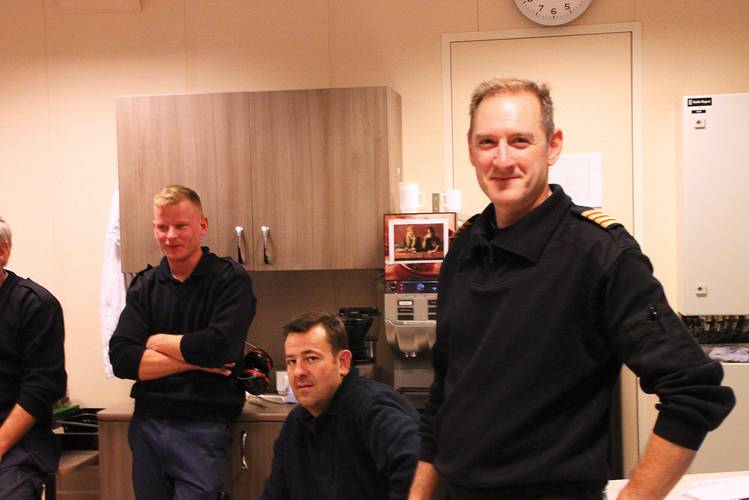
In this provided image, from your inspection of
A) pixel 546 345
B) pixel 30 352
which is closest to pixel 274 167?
pixel 30 352

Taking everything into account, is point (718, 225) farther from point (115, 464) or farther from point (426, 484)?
point (115, 464)

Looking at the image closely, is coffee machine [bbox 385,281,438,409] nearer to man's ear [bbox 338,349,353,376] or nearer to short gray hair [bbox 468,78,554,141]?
man's ear [bbox 338,349,353,376]

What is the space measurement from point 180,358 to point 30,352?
1.72ft

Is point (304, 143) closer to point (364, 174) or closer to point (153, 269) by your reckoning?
point (364, 174)

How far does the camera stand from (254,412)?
11.1ft

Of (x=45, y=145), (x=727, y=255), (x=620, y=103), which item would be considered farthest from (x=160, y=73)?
(x=727, y=255)

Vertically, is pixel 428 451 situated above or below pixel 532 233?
below

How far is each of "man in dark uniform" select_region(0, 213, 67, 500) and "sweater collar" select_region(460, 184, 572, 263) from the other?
198 centimetres

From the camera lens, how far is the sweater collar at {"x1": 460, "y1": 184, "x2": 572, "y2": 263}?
133cm

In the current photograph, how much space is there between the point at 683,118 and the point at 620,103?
32 cm

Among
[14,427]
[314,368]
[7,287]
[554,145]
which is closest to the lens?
[554,145]

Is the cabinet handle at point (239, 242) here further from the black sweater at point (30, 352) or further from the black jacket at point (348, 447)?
the black jacket at point (348, 447)

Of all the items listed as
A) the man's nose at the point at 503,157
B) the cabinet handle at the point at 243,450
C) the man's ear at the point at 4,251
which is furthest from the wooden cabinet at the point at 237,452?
the man's nose at the point at 503,157

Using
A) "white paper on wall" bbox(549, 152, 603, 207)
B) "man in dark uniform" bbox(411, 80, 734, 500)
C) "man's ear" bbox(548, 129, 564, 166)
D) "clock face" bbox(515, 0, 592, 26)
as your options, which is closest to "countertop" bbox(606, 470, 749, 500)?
"man in dark uniform" bbox(411, 80, 734, 500)
